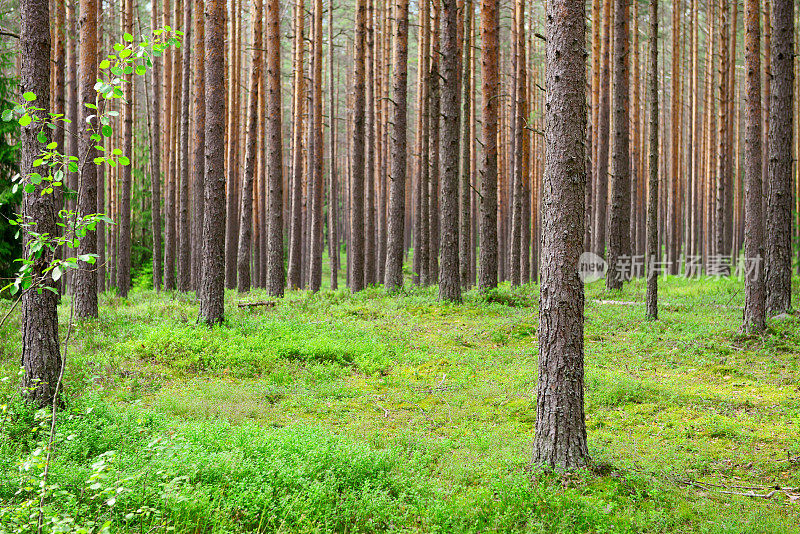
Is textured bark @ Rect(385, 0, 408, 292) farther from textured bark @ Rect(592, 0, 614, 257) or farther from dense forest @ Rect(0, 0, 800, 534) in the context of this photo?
textured bark @ Rect(592, 0, 614, 257)

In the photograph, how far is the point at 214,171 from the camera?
1052 centimetres

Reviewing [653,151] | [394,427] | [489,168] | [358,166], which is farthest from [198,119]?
[394,427]

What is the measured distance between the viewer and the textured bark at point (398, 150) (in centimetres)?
1450

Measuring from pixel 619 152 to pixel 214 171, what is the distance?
1086 cm

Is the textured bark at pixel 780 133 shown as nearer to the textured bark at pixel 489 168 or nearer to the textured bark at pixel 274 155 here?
the textured bark at pixel 489 168

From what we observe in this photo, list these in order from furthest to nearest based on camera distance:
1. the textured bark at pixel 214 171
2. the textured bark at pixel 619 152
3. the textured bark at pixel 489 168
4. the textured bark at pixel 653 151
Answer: the textured bark at pixel 619 152 → the textured bark at pixel 489 168 → the textured bark at pixel 653 151 → the textured bark at pixel 214 171

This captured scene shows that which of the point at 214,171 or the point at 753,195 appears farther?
the point at 214,171

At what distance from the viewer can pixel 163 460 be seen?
4.51 m

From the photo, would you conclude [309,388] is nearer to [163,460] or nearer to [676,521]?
[163,460]

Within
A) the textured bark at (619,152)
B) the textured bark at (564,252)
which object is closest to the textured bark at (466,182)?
the textured bark at (619,152)

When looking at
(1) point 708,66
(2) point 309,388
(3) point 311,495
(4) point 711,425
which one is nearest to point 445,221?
(2) point 309,388

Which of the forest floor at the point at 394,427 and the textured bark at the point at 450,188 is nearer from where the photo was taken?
the forest floor at the point at 394,427

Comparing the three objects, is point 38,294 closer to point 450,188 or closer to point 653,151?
point 450,188

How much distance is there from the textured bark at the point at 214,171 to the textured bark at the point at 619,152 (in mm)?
10299
